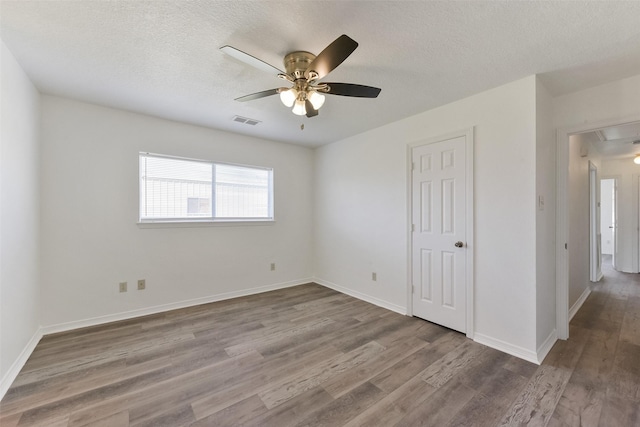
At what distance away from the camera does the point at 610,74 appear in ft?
7.38

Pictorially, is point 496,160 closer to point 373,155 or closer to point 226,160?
point 373,155

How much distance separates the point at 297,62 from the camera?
2.01 m

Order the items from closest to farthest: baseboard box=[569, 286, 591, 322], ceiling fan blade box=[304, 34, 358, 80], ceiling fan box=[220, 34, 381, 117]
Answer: ceiling fan blade box=[304, 34, 358, 80], ceiling fan box=[220, 34, 381, 117], baseboard box=[569, 286, 591, 322]

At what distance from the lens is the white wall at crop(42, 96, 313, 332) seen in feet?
9.30

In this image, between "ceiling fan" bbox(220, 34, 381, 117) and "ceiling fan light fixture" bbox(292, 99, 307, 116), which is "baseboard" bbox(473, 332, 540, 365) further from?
"ceiling fan light fixture" bbox(292, 99, 307, 116)

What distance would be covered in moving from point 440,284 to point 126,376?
3117 millimetres

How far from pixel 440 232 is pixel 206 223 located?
3140 mm

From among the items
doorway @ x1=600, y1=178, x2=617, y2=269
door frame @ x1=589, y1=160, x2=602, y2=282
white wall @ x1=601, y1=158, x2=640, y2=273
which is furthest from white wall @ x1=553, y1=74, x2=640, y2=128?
doorway @ x1=600, y1=178, x2=617, y2=269

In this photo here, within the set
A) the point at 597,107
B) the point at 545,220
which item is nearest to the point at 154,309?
the point at 545,220

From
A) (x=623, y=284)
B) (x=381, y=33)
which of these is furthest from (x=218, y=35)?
(x=623, y=284)

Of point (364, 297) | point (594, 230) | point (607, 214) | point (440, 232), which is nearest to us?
point (440, 232)

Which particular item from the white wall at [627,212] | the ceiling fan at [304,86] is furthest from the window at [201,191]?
the white wall at [627,212]

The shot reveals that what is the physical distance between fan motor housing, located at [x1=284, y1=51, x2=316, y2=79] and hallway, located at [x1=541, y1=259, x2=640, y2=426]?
2.87 meters

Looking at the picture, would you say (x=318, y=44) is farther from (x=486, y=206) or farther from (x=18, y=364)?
(x=18, y=364)
